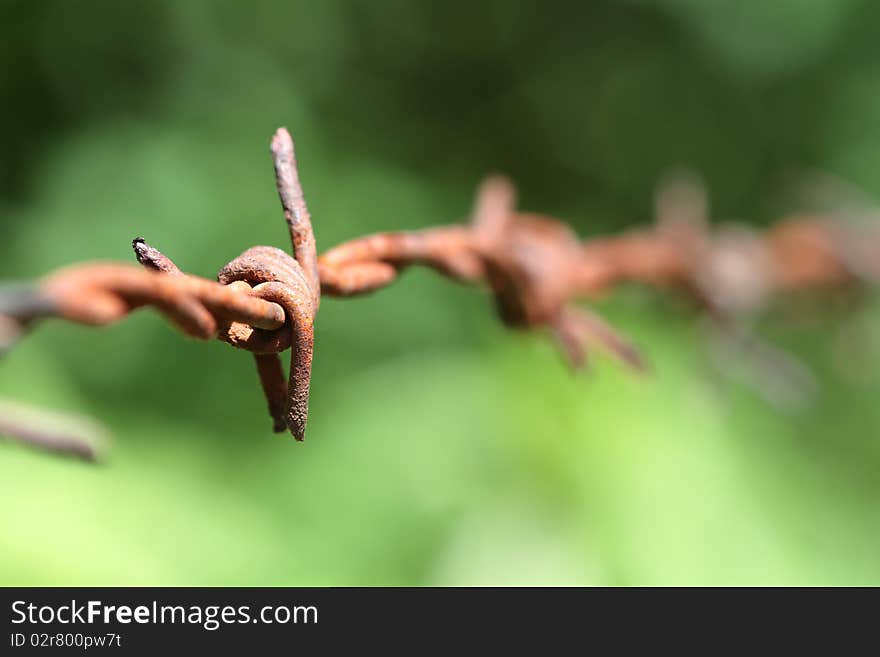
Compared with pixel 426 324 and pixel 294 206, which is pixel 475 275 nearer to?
pixel 294 206

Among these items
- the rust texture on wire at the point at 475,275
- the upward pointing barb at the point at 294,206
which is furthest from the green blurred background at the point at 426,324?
the upward pointing barb at the point at 294,206

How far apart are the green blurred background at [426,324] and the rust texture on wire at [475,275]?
121mm

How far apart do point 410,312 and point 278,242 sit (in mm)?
407

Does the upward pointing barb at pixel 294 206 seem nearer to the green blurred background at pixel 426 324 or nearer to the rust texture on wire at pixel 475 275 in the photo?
the rust texture on wire at pixel 475 275

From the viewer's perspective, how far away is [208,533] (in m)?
1.96

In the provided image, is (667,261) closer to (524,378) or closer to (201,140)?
(524,378)

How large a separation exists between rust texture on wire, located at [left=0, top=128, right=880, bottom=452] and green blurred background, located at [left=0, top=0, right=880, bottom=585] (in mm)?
121

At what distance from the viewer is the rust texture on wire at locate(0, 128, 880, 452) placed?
0.57m

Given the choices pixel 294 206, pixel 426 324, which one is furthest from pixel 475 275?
pixel 426 324

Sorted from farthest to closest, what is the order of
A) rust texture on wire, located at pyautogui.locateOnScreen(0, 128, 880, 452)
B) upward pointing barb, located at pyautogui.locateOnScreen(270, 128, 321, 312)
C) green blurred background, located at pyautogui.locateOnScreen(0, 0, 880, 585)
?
green blurred background, located at pyautogui.locateOnScreen(0, 0, 880, 585) < upward pointing barb, located at pyautogui.locateOnScreen(270, 128, 321, 312) < rust texture on wire, located at pyautogui.locateOnScreen(0, 128, 880, 452)

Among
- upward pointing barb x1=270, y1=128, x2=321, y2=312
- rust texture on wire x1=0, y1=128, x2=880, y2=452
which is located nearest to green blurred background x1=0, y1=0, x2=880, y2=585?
rust texture on wire x1=0, y1=128, x2=880, y2=452

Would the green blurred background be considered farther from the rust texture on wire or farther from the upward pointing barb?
the upward pointing barb

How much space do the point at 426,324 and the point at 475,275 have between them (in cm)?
153

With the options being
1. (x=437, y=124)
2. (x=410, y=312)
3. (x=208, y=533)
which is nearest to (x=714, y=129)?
(x=437, y=124)
